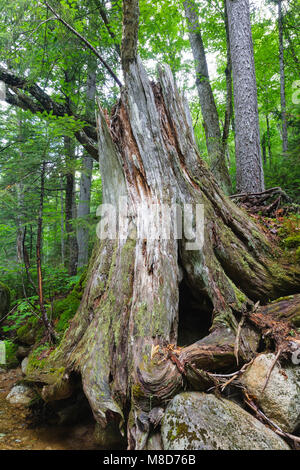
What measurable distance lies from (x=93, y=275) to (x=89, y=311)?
486 millimetres

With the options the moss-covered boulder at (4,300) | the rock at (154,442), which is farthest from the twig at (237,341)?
the moss-covered boulder at (4,300)

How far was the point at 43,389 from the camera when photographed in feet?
8.39

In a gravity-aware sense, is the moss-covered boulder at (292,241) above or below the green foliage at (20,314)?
above

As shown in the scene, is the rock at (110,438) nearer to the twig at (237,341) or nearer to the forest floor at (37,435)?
the forest floor at (37,435)

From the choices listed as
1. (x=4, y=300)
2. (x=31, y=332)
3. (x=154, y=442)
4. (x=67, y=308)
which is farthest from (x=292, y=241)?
(x=4, y=300)

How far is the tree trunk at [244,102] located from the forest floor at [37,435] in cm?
487

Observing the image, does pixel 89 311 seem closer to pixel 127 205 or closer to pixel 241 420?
pixel 127 205

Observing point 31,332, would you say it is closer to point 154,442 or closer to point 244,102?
point 154,442

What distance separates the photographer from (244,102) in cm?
558

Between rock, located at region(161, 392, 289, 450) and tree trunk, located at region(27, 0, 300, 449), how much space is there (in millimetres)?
120

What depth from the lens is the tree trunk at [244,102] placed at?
17.9 ft

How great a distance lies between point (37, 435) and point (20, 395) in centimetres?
103

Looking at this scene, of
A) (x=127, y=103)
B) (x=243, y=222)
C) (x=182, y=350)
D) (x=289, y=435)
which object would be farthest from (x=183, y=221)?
(x=289, y=435)

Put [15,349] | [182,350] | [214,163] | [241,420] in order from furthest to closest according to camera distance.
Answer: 1. [214,163]
2. [15,349]
3. [182,350]
4. [241,420]
